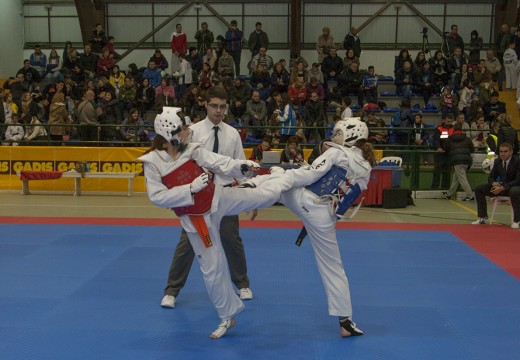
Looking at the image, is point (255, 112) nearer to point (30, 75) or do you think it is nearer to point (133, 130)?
point (133, 130)

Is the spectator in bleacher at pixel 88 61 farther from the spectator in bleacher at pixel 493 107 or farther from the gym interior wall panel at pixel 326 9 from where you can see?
the spectator in bleacher at pixel 493 107

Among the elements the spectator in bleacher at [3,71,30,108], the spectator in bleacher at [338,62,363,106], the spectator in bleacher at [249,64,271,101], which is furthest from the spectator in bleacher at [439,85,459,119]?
the spectator in bleacher at [3,71,30,108]

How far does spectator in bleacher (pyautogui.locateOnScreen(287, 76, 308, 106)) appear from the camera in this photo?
669 inches

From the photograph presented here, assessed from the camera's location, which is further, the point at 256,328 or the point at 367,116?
the point at 367,116

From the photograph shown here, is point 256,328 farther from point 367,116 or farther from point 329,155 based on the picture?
point 367,116

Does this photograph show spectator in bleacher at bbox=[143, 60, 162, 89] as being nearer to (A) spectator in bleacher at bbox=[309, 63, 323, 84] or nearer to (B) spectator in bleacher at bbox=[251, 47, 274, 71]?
(B) spectator in bleacher at bbox=[251, 47, 274, 71]

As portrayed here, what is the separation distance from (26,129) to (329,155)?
472 inches

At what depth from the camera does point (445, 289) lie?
21.2 ft

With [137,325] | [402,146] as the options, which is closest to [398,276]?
[137,325]

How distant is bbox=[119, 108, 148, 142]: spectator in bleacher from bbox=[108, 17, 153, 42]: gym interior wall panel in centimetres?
895

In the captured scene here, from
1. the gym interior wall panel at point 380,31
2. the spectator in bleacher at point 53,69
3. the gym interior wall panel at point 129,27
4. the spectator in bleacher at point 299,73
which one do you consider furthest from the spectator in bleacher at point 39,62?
the gym interior wall panel at point 380,31

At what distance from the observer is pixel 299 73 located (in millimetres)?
17750

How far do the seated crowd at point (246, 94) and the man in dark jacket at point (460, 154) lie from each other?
0.70m

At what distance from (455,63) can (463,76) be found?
101 centimetres
